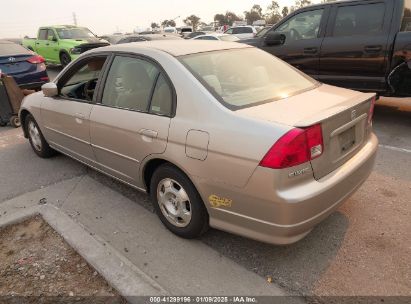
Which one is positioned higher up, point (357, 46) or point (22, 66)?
point (22, 66)

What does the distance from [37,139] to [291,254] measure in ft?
13.1

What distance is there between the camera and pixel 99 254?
116 inches

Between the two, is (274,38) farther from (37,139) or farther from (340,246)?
(340,246)

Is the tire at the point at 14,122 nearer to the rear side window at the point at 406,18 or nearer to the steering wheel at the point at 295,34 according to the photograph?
the steering wheel at the point at 295,34

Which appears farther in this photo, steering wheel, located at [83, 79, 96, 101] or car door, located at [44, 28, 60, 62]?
car door, located at [44, 28, 60, 62]

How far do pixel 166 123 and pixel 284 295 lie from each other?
5.07ft

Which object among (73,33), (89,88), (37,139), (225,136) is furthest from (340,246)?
(73,33)

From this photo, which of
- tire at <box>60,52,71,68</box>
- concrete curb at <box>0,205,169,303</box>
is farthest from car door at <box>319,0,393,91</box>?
tire at <box>60,52,71,68</box>

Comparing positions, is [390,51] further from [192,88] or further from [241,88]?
[192,88]

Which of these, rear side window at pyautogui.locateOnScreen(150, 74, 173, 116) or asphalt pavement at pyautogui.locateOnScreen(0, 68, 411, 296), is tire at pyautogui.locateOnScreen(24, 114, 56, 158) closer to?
asphalt pavement at pyautogui.locateOnScreen(0, 68, 411, 296)

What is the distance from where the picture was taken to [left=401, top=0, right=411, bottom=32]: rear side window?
225 inches

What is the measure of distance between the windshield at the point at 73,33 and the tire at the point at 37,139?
9.69m

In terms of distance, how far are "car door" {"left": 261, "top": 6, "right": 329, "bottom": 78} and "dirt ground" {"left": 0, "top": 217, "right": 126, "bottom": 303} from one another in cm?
518

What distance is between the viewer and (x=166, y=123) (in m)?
3.01
